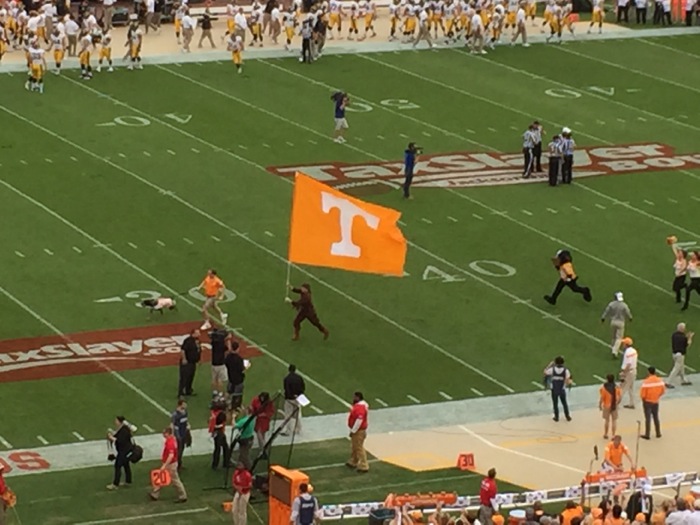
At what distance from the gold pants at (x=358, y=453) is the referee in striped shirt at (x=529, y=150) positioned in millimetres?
16748

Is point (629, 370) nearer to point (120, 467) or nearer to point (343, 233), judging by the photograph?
point (343, 233)

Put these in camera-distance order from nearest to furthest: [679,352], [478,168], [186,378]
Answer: [186,378]
[679,352]
[478,168]

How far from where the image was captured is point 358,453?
1107 inches

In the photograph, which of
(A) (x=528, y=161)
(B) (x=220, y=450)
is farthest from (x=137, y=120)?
(B) (x=220, y=450)

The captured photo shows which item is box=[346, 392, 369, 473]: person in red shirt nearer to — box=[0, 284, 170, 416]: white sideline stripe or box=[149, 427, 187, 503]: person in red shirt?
box=[149, 427, 187, 503]: person in red shirt

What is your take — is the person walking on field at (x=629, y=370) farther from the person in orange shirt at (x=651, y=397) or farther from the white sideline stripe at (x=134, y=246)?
the white sideline stripe at (x=134, y=246)

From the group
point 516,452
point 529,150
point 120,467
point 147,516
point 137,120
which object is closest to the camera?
point 147,516

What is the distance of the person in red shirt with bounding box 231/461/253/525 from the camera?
25391 millimetres

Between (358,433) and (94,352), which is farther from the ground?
(358,433)

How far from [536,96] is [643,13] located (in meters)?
12.7

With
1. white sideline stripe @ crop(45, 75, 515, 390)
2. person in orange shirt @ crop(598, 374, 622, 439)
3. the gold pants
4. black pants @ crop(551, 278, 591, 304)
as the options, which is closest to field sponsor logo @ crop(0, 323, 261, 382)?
white sideline stripe @ crop(45, 75, 515, 390)

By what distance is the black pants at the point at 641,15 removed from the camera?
64.0 metres

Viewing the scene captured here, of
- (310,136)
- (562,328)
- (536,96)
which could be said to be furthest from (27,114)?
(562,328)

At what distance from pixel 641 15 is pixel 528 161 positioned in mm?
21459
